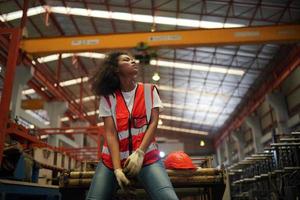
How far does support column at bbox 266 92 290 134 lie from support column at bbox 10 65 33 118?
1133 cm

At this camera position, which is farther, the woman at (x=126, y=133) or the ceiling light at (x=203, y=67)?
the ceiling light at (x=203, y=67)

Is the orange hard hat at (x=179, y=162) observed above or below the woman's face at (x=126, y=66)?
below

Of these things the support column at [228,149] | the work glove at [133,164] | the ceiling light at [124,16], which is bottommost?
the work glove at [133,164]

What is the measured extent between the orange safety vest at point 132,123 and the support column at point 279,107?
45.0ft

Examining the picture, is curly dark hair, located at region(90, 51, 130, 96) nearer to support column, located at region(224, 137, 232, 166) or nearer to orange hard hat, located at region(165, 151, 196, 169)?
orange hard hat, located at region(165, 151, 196, 169)

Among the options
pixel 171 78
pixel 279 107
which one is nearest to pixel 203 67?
pixel 171 78

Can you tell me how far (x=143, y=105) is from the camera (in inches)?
88.4

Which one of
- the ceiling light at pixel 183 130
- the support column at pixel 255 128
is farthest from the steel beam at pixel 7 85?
the ceiling light at pixel 183 130

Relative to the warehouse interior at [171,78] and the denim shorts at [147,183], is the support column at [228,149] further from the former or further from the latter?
the denim shorts at [147,183]

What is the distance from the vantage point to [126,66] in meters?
2.38

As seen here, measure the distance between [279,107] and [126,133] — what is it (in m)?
14.7

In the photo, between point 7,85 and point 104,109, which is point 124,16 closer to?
point 7,85

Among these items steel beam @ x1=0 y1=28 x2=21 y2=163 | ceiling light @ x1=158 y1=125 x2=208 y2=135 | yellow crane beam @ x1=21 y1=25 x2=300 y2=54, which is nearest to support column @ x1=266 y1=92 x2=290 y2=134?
yellow crane beam @ x1=21 y1=25 x2=300 y2=54

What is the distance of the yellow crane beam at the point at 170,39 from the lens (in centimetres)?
991
